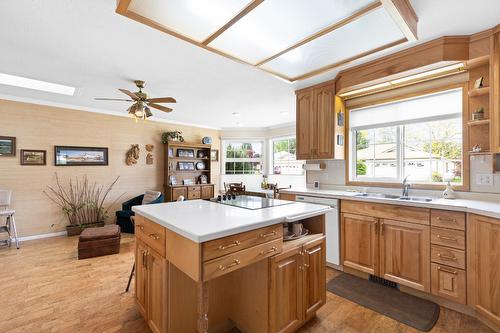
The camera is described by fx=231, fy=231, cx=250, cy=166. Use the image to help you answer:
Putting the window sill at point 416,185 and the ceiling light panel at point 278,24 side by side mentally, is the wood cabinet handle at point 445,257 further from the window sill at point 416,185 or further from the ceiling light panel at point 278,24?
the ceiling light panel at point 278,24

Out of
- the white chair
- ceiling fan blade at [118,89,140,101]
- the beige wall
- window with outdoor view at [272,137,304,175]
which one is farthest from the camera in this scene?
window with outdoor view at [272,137,304,175]

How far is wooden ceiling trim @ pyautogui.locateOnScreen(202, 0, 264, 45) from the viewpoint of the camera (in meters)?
1.44

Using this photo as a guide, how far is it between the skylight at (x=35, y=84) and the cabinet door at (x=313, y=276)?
4.01m

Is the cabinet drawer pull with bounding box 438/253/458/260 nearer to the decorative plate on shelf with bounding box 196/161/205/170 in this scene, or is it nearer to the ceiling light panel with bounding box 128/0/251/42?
the ceiling light panel with bounding box 128/0/251/42

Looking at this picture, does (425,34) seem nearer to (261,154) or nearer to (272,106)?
(272,106)

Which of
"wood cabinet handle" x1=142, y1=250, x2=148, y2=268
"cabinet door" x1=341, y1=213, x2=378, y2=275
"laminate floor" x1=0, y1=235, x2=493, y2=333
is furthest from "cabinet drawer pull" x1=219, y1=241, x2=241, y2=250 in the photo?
"cabinet door" x1=341, y1=213, x2=378, y2=275

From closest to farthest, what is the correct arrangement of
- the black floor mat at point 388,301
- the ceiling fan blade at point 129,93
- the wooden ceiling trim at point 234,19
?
the wooden ceiling trim at point 234,19 < the black floor mat at point 388,301 < the ceiling fan blade at point 129,93

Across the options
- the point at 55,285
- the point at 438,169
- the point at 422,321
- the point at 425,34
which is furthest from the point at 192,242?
the point at 438,169

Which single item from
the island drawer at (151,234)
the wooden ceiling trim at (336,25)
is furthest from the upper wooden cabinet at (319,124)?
the island drawer at (151,234)

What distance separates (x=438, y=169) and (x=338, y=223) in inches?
52.6

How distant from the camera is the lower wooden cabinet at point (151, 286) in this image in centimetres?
152

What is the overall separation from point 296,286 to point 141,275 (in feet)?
4.05

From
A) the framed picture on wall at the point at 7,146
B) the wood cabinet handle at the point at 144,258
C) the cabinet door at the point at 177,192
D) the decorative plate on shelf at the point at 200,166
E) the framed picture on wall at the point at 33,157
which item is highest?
the framed picture on wall at the point at 7,146

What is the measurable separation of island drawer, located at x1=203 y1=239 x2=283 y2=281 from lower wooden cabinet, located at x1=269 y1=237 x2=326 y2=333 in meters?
0.08
